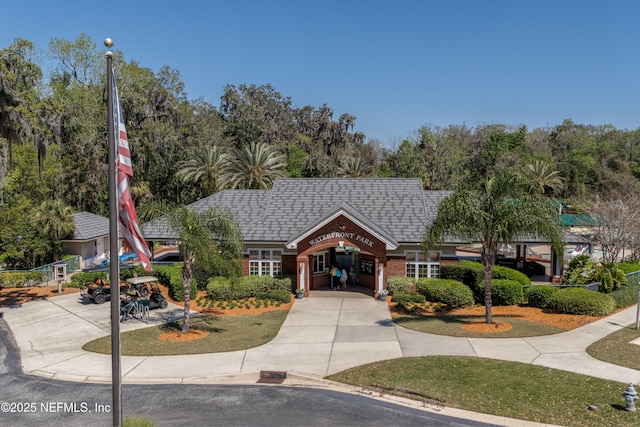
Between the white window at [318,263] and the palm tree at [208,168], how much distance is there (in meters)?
18.9

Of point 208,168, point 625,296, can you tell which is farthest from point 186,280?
point 208,168

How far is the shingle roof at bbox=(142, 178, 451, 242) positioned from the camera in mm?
29625

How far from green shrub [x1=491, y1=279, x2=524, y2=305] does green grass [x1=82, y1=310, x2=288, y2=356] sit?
10.6m

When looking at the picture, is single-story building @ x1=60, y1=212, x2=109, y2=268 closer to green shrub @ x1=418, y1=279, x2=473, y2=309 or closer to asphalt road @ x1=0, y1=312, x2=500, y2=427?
asphalt road @ x1=0, y1=312, x2=500, y2=427

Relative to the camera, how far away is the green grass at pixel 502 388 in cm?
1248

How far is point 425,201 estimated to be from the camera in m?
32.8

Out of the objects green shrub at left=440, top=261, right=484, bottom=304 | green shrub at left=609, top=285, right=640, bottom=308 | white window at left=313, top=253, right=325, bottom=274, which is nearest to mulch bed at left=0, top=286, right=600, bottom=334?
green shrub at left=440, top=261, right=484, bottom=304

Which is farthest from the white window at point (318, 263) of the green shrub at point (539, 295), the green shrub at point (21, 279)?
the green shrub at point (21, 279)

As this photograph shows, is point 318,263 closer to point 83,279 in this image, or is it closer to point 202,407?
point 83,279

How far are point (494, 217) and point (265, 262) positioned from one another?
46.7 ft

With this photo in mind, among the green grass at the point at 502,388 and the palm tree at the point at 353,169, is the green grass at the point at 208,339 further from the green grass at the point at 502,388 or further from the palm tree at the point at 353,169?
the palm tree at the point at 353,169

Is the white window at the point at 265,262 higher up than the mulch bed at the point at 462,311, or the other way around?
the white window at the point at 265,262

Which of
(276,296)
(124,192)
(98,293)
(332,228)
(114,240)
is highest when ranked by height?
(124,192)

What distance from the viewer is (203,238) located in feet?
65.0
